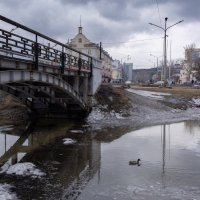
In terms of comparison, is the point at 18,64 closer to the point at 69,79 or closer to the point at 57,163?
the point at 57,163

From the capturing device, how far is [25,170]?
14.5 m

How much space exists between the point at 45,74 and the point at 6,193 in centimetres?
1112

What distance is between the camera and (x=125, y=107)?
36.3 m

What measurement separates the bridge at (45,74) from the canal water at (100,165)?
3.00 m

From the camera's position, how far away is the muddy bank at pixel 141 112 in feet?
103

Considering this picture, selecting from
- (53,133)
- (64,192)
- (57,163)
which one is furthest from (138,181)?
(53,133)

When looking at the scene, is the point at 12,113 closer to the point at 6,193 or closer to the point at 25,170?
the point at 25,170

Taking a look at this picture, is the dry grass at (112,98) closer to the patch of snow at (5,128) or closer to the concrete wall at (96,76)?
the concrete wall at (96,76)

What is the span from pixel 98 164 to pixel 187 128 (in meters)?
13.6

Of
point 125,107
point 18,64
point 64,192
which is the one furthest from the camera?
point 125,107

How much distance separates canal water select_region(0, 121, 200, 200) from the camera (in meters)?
12.0

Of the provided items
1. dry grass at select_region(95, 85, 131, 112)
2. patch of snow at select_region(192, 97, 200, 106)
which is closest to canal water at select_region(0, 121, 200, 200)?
dry grass at select_region(95, 85, 131, 112)

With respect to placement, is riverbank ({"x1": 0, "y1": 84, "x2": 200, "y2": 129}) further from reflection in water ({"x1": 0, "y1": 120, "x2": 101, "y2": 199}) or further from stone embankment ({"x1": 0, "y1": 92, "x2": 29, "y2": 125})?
reflection in water ({"x1": 0, "y1": 120, "x2": 101, "y2": 199})

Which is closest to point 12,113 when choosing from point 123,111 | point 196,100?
point 123,111
